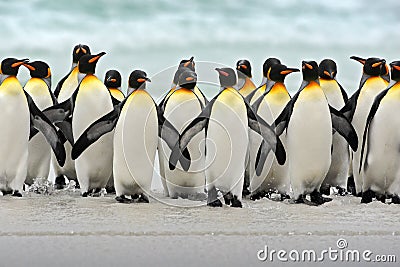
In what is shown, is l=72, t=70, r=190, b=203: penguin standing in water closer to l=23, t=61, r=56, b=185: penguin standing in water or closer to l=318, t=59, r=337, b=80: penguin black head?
l=23, t=61, r=56, b=185: penguin standing in water

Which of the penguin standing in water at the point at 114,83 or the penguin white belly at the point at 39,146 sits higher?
the penguin standing in water at the point at 114,83

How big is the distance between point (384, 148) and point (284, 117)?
782 millimetres

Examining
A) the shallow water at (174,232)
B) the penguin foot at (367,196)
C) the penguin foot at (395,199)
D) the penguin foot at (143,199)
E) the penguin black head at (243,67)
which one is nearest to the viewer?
the shallow water at (174,232)

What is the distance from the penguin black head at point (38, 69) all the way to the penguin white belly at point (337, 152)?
2404 mm

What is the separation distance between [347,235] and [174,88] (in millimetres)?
2425

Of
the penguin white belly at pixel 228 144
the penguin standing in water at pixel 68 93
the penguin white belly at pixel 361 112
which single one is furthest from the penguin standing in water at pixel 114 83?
the penguin white belly at pixel 361 112

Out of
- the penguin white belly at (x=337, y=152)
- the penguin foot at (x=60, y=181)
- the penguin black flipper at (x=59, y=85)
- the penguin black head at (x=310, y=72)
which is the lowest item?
the penguin foot at (x=60, y=181)

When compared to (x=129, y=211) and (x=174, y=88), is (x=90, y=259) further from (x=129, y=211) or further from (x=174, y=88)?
(x=174, y=88)

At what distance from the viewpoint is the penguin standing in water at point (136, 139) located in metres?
5.11

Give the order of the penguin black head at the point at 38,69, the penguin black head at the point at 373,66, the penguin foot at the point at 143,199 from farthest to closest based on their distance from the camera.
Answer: the penguin black head at the point at 38,69 → the penguin black head at the point at 373,66 → the penguin foot at the point at 143,199

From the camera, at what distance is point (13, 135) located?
5.29 metres

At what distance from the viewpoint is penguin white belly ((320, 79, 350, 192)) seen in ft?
19.4

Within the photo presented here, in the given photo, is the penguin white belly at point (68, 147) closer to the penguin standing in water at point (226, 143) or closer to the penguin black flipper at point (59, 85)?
the penguin black flipper at point (59, 85)

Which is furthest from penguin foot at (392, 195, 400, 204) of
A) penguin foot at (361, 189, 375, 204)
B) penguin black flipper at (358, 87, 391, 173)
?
penguin black flipper at (358, 87, 391, 173)
